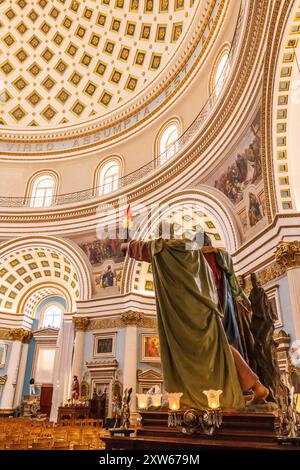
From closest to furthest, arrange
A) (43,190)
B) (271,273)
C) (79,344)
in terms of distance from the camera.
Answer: (271,273) < (79,344) < (43,190)

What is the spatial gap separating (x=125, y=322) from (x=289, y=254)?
32.7ft

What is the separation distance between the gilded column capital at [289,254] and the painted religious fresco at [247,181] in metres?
1.49

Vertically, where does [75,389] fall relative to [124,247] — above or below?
below

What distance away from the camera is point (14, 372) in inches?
830

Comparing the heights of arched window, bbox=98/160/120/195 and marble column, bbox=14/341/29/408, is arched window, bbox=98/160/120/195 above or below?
above

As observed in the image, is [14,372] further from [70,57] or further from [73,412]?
[70,57]

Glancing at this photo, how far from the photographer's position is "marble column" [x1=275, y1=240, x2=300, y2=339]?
933 cm

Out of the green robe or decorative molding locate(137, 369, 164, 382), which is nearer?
the green robe

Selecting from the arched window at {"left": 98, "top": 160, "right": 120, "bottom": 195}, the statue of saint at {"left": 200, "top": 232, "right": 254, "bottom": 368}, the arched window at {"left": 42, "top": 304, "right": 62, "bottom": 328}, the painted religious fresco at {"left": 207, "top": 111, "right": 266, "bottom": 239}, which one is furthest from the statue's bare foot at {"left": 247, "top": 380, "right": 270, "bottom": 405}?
the arched window at {"left": 42, "top": 304, "right": 62, "bottom": 328}

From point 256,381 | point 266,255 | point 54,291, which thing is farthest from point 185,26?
point 256,381

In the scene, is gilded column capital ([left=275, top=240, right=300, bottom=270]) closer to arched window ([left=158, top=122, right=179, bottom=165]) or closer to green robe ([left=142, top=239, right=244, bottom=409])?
green robe ([left=142, top=239, right=244, bottom=409])

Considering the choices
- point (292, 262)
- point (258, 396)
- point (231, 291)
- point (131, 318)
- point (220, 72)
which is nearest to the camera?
point (258, 396)

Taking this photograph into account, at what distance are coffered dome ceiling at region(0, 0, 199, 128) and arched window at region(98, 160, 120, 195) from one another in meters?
4.18

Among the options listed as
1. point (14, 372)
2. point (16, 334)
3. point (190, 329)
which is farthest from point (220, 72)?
point (14, 372)
